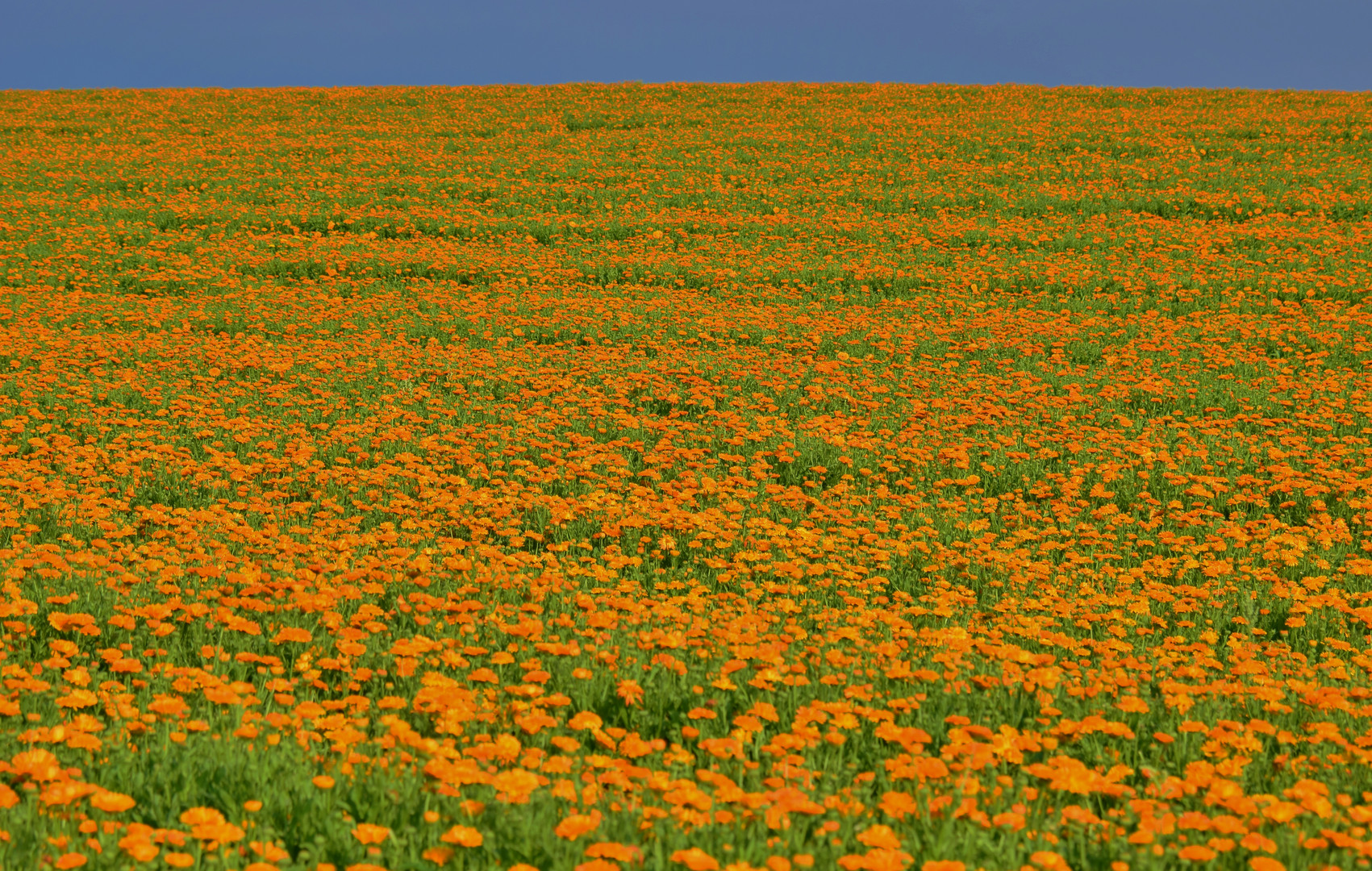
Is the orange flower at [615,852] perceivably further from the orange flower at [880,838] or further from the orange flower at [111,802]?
the orange flower at [111,802]

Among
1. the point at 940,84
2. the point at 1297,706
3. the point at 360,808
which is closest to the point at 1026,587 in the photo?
the point at 1297,706

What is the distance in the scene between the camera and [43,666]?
376 cm

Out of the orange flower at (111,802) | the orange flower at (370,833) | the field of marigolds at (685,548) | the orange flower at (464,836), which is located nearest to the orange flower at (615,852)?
the field of marigolds at (685,548)

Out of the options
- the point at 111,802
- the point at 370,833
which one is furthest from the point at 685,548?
the point at 111,802

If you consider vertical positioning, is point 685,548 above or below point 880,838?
above

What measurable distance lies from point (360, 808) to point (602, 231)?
16216mm

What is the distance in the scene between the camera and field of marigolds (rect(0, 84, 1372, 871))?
285 cm

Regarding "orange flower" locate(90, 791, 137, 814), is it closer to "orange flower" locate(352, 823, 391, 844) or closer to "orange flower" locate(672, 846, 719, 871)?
"orange flower" locate(352, 823, 391, 844)

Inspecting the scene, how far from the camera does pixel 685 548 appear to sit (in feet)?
19.2

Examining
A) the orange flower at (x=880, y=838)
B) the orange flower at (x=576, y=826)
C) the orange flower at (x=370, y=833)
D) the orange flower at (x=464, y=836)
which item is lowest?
the orange flower at (x=370, y=833)

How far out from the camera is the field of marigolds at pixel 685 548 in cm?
285

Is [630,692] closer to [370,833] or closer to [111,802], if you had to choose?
[370,833]

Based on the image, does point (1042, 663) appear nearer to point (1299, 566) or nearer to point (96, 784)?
point (1299, 566)

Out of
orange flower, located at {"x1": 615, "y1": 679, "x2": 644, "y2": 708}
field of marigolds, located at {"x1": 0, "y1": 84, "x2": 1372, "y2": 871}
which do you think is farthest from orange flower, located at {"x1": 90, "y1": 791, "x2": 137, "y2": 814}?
orange flower, located at {"x1": 615, "y1": 679, "x2": 644, "y2": 708}
